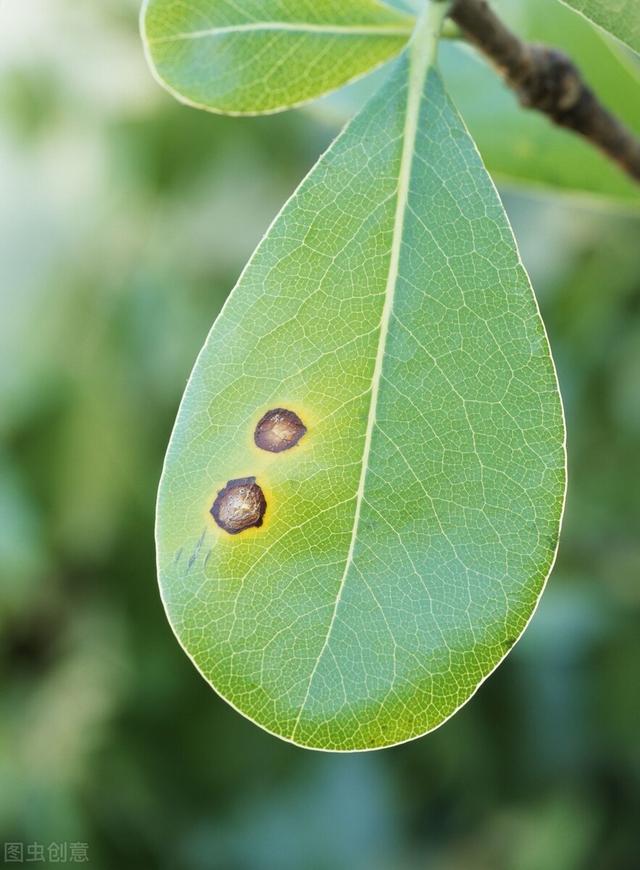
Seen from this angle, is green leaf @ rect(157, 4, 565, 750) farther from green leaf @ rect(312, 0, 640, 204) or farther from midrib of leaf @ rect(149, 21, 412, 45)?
green leaf @ rect(312, 0, 640, 204)

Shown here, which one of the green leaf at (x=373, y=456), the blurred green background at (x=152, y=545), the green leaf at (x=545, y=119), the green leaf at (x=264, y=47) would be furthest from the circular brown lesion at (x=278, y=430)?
the blurred green background at (x=152, y=545)

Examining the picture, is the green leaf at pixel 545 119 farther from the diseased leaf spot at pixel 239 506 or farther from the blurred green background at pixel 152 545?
the blurred green background at pixel 152 545

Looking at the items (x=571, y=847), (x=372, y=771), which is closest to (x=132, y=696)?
(x=372, y=771)

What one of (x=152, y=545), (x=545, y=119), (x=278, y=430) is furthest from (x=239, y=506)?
(x=152, y=545)

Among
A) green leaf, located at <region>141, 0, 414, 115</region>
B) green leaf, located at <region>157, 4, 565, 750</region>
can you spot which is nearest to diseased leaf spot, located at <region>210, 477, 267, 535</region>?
green leaf, located at <region>157, 4, 565, 750</region>

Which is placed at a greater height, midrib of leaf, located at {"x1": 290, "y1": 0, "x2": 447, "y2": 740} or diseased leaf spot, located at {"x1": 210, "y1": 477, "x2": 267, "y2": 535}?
midrib of leaf, located at {"x1": 290, "y1": 0, "x2": 447, "y2": 740}

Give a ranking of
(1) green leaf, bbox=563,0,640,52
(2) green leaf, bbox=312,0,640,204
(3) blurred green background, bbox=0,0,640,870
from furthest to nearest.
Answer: (3) blurred green background, bbox=0,0,640,870, (2) green leaf, bbox=312,0,640,204, (1) green leaf, bbox=563,0,640,52
